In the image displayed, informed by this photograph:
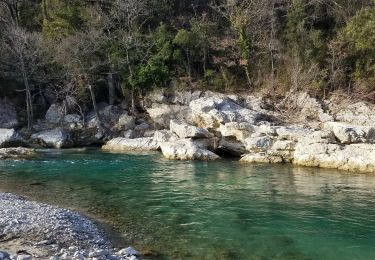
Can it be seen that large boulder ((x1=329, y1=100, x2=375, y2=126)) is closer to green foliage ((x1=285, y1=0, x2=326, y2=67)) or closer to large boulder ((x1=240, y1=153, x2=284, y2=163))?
green foliage ((x1=285, y1=0, x2=326, y2=67))

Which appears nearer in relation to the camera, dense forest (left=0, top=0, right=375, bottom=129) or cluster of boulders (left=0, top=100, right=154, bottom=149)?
cluster of boulders (left=0, top=100, right=154, bottom=149)

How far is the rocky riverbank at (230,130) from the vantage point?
27344mm

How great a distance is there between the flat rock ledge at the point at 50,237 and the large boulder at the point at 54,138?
23.2 m

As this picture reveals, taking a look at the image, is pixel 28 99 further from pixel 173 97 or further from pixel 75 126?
pixel 173 97

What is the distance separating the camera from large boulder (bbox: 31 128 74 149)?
125 feet

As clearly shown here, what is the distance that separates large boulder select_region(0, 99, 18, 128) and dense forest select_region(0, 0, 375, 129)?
1.76 metres

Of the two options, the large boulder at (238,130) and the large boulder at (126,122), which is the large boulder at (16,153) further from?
the large boulder at (238,130)

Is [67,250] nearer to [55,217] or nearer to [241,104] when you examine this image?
[55,217]

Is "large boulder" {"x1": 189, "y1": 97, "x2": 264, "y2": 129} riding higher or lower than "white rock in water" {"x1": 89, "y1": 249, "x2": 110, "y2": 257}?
higher

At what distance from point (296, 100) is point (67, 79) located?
22.3 metres

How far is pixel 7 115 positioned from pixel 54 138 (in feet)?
27.0

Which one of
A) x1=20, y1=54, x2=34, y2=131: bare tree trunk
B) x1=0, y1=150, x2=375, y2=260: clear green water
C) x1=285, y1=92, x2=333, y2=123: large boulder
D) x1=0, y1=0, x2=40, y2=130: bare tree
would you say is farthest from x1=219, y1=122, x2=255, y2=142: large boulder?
x1=0, y1=0, x2=40, y2=130: bare tree

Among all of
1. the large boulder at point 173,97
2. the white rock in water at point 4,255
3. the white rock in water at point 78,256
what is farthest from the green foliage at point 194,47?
the white rock in water at point 4,255

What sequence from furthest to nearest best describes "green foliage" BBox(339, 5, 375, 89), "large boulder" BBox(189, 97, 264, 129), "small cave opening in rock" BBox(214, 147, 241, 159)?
"green foliage" BBox(339, 5, 375, 89) < "large boulder" BBox(189, 97, 264, 129) < "small cave opening in rock" BBox(214, 147, 241, 159)
